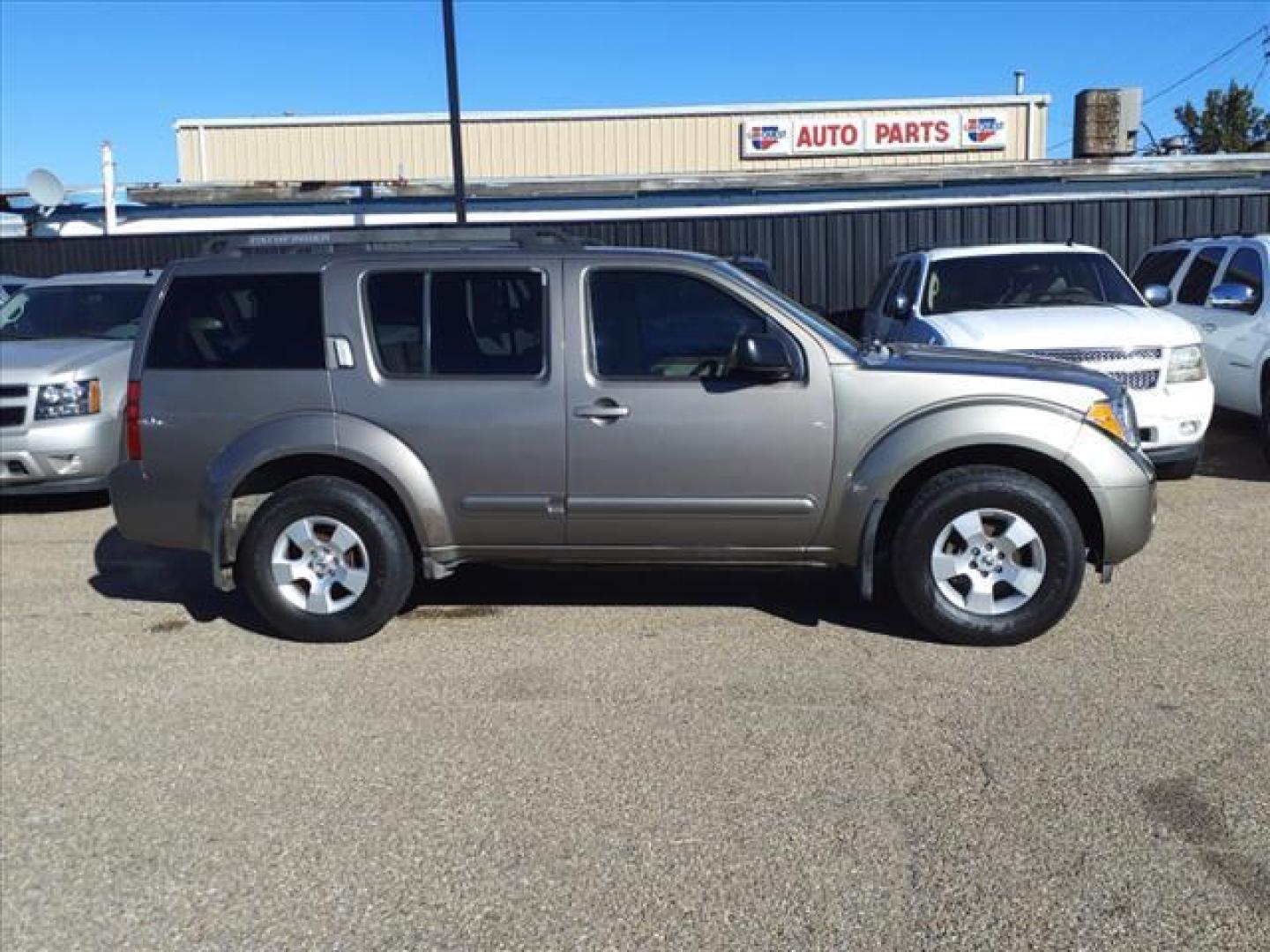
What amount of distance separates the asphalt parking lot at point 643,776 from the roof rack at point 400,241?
1851mm

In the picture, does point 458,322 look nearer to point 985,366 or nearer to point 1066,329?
point 985,366

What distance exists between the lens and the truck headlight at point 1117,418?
5.34 meters

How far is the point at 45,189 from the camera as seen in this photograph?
57.7 feet

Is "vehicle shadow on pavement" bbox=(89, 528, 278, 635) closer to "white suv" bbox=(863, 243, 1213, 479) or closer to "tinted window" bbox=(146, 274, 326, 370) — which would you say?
"tinted window" bbox=(146, 274, 326, 370)

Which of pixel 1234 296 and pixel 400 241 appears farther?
pixel 1234 296

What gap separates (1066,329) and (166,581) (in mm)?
6037

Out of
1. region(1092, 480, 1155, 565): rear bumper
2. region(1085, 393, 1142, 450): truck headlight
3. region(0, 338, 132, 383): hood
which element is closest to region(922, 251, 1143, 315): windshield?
region(1085, 393, 1142, 450): truck headlight

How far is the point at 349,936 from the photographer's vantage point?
3.20 meters

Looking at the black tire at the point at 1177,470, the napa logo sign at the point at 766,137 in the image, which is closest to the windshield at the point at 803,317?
the black tire at the point at 1177,470

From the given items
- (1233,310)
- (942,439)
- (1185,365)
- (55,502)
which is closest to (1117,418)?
(942,439)

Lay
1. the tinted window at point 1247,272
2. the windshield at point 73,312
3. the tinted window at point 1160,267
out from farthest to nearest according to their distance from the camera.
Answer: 1. the tinted window at point 1160,267
2. the windshield at point 73,312
3. the tinted window at point 1247,272

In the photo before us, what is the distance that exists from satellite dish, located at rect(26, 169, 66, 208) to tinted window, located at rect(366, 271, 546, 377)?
14.3 metres

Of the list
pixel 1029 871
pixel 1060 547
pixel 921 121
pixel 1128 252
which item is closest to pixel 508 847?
pixel 1029 871

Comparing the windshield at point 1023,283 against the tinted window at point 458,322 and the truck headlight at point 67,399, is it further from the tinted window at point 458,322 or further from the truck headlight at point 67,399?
the truck headlight at point 67,399
